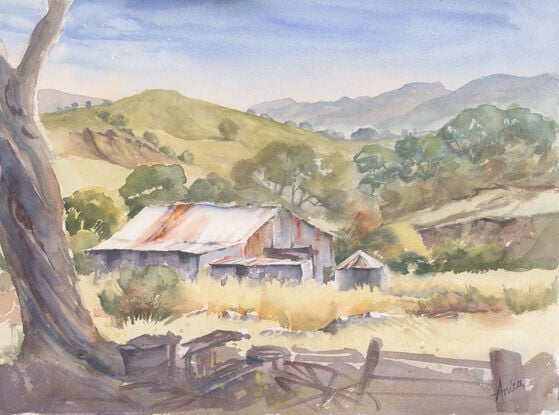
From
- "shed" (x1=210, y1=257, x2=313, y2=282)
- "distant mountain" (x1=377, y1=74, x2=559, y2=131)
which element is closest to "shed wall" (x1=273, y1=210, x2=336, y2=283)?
"shed" (x1=210, y1=257, x2=313, y2=282)

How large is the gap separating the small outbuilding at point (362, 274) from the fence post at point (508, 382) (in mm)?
1165

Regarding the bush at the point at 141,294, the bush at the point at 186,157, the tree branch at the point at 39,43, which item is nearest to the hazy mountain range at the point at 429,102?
the bush at the point at 186,157

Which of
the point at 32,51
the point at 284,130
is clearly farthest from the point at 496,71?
the point at 32,51

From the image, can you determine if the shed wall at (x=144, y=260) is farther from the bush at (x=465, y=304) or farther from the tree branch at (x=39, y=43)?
the bush at (x=465, y=304)

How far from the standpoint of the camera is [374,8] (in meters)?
8.99

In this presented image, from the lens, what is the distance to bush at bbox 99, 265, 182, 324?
9016 mm

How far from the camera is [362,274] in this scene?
29.8 feet

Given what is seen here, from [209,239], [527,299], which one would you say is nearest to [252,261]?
[209,239]

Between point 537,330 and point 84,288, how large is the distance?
408 centimetres

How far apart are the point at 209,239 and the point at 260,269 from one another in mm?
550

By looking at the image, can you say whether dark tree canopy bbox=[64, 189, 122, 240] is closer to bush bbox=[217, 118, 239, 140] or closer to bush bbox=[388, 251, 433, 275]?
bush bbox=[217, 118, 239, 140]

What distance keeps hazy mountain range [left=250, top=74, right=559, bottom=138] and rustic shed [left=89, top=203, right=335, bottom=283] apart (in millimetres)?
910

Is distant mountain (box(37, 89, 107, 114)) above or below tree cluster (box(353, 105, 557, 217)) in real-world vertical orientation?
above

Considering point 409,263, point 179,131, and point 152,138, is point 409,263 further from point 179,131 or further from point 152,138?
point 152,138
